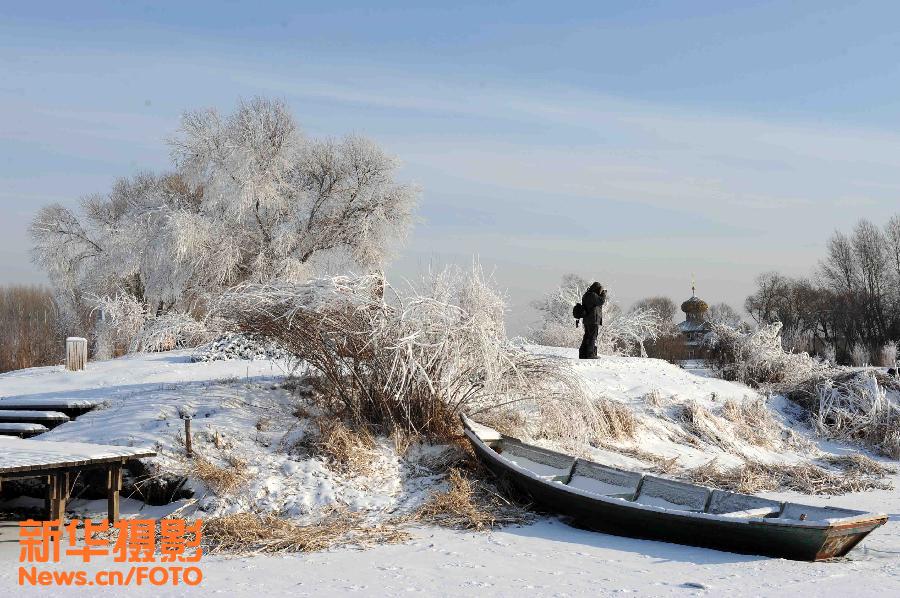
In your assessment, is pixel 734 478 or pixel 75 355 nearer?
pixel 734 478

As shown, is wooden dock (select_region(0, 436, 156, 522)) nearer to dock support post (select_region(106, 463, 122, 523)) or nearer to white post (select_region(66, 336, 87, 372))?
dock support post (select_region(106, 463, 122, 523))

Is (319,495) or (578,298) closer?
(319,495)

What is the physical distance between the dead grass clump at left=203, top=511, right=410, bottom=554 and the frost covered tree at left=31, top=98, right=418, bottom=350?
22.3 meters

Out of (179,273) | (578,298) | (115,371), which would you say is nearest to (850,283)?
(578,298)

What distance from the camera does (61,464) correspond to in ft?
29.1

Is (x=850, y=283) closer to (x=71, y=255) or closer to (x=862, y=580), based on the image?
(x=71, y=255)

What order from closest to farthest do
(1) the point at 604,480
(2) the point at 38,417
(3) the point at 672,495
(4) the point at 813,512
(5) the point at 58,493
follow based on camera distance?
(4) the point at 813,512 → (5) the point at 58,493 → (3) the point at 672,495 → (1) the point at 604,480 → (2) the point at 38,417

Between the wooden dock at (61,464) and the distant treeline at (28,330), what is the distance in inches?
885

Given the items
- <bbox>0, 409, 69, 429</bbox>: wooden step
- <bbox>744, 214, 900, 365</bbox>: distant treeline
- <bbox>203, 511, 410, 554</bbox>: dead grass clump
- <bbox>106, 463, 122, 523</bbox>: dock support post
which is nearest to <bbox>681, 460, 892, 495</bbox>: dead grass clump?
<bbox>203, 511, 410, 554</bbox>: dead grass clump

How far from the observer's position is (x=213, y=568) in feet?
26.5

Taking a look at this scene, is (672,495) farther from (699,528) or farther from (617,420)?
(617,420)

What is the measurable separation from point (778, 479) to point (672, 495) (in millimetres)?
4414

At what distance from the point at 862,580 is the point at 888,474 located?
9089mm

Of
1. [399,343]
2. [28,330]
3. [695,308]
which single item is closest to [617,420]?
[399,343]
